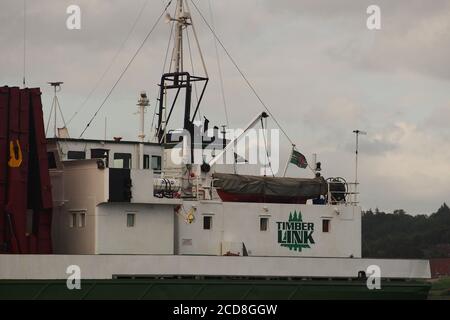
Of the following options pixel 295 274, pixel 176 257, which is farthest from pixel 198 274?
pixel 295 274

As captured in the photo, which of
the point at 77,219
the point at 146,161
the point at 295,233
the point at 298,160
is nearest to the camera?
the point at 77,219

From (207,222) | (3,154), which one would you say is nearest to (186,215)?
(207,222)

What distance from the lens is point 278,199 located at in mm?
40656

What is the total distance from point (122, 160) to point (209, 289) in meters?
5.00

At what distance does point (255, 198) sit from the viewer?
40.3m

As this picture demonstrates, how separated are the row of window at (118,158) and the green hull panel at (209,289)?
427 cm

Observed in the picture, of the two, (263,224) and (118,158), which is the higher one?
(118,158)

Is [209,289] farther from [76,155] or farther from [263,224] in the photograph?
[76,155]

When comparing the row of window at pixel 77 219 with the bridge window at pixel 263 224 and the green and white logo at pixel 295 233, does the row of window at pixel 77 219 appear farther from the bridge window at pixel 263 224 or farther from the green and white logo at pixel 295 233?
the green and white logo at pixel 295 233

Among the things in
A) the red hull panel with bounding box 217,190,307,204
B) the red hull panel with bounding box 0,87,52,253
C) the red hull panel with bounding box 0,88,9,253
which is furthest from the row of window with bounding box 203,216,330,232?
the red hull panel with bounding box 0,88,9,253

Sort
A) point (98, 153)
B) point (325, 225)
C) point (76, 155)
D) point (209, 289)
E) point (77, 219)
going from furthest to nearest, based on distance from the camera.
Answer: point (325, 225), point (76, 155), point (98, 153), point (77, 219), point (209, 289)

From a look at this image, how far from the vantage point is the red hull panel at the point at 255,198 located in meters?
39.9

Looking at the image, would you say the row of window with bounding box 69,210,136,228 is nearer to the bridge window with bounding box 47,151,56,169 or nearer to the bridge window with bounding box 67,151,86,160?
the bridge window with bounding box 47,151,56,169

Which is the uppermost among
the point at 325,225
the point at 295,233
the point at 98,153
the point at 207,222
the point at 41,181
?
the point at 98,153
